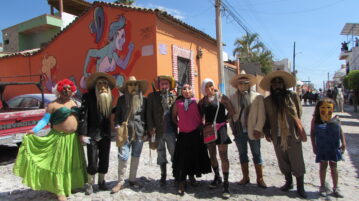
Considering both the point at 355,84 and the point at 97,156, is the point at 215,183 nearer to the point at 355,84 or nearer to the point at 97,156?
the point at 97,156

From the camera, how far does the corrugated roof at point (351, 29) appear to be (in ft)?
104

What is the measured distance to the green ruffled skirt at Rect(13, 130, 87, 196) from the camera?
370 cm

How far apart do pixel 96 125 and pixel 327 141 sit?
328 centimetres

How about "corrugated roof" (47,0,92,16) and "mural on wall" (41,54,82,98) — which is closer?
"mural on wall" (41,54,82,98)

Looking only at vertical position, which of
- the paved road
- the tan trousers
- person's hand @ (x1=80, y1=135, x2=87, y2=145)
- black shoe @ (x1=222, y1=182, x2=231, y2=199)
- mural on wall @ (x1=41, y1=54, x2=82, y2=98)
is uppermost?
mural on wall @ (x1=41, y1=54, x2=82, y2=98)

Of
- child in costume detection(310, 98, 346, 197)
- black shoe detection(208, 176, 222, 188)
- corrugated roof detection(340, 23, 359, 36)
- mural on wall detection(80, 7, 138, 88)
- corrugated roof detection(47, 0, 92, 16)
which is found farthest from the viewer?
corrugated roof detection(340, 23, 359, 36)

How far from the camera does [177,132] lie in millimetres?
4285

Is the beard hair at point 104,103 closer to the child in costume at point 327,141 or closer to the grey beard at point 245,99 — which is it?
the grey beard at point 245,99

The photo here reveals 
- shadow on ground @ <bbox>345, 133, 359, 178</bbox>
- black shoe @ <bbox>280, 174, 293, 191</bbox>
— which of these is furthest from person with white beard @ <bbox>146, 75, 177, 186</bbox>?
shadow on ground @ <bbox>345, 133, 359, 178</bbox>

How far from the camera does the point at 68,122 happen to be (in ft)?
12.6

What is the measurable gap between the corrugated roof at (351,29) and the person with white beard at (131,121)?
116ft

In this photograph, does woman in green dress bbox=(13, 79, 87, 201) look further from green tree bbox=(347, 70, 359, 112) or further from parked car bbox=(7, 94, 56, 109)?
green tree bbox=(347, 70, 359, 112)

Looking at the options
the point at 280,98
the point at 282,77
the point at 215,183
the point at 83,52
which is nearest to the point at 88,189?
the point at 215,183

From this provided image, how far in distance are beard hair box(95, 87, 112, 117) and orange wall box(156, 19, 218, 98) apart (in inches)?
188
